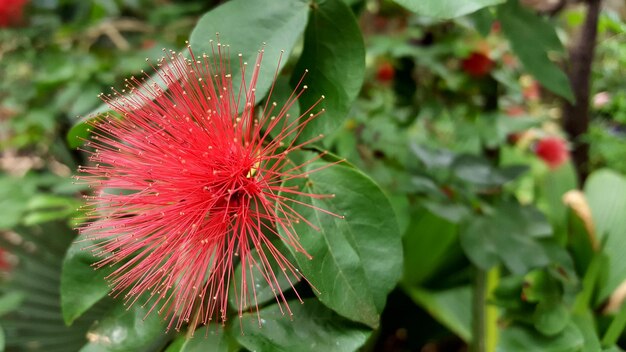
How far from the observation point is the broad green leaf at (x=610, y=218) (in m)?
0.85

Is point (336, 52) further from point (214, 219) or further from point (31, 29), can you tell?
point (31, 29)

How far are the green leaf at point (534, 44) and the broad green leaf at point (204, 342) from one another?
1.65 feet

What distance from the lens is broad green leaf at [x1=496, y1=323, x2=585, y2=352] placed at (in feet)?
2.09

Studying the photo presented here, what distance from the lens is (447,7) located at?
428 millimetres

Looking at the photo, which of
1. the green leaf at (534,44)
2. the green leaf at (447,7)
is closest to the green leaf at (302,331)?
the green leaf at (447,7)

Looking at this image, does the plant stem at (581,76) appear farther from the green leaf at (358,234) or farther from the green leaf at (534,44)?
the green leaf at (358,234)

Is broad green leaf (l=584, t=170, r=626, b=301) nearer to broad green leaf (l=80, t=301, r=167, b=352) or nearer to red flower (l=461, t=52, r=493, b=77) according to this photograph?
red flower (l=461, t=52, r=493, b=77)

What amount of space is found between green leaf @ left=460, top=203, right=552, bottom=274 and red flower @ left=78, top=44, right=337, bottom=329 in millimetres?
368

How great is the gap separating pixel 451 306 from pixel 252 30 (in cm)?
A: 83

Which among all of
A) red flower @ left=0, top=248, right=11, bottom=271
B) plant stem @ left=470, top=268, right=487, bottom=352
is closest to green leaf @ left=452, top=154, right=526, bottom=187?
plant stem @ left=470, top=268, right=487, bottom=352

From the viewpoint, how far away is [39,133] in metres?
1.42

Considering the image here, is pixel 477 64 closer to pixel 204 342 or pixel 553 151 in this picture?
pixel 553 151

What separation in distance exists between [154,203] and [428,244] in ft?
2.60

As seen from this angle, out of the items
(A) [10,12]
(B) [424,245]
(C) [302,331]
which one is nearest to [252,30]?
(C) [302,331]
